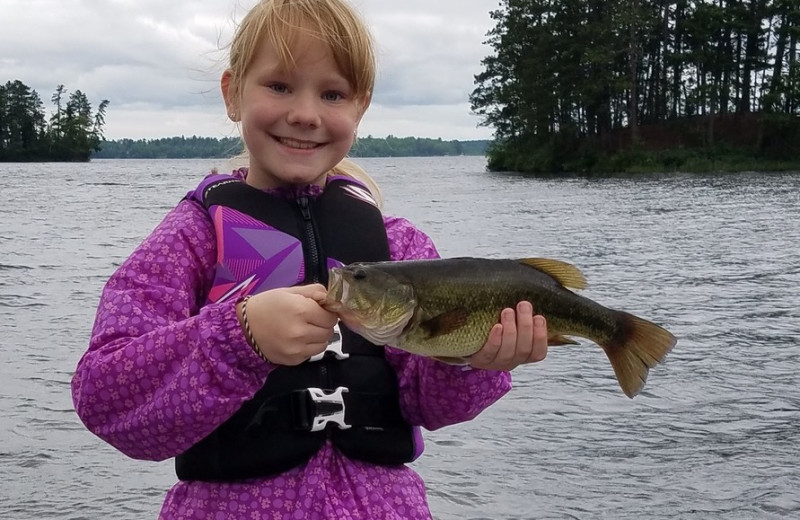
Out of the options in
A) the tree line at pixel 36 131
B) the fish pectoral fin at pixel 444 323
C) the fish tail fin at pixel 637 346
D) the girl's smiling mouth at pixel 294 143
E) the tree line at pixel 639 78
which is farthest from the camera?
the tree line at pixel 36 131

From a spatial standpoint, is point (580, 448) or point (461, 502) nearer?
point (461, 502)

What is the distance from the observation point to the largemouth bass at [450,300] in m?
2.50

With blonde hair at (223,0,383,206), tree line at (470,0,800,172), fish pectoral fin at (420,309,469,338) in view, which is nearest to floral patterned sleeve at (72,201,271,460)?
fish pectoral fin at (420,309,469,338)

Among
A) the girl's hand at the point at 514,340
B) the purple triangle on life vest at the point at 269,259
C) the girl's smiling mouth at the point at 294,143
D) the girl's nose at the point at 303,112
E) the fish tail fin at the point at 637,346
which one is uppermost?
the girl's nose at the point at 303,112

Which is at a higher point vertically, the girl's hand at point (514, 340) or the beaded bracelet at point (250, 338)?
the beaded bracelet at point (250, 338)

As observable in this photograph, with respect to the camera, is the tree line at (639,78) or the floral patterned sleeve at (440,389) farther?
the tree line at (639,78)

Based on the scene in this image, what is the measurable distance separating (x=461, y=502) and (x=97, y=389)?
3889 mm

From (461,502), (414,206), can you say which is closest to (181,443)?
(461,502)

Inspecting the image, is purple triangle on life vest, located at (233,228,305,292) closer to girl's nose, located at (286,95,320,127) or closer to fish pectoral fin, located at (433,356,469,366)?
girl's nose, located at (286,95,320,127)

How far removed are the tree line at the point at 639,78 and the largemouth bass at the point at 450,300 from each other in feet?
165

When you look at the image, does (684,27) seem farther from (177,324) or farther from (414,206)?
(177,324)

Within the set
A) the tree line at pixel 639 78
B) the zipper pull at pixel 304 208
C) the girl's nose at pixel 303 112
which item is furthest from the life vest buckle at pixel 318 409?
the tree line at pixel 639 78

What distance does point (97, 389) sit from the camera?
8.19 feet

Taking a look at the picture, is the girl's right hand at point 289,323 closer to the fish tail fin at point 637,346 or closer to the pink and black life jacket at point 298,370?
the pink and black life jacket at point 298,370
